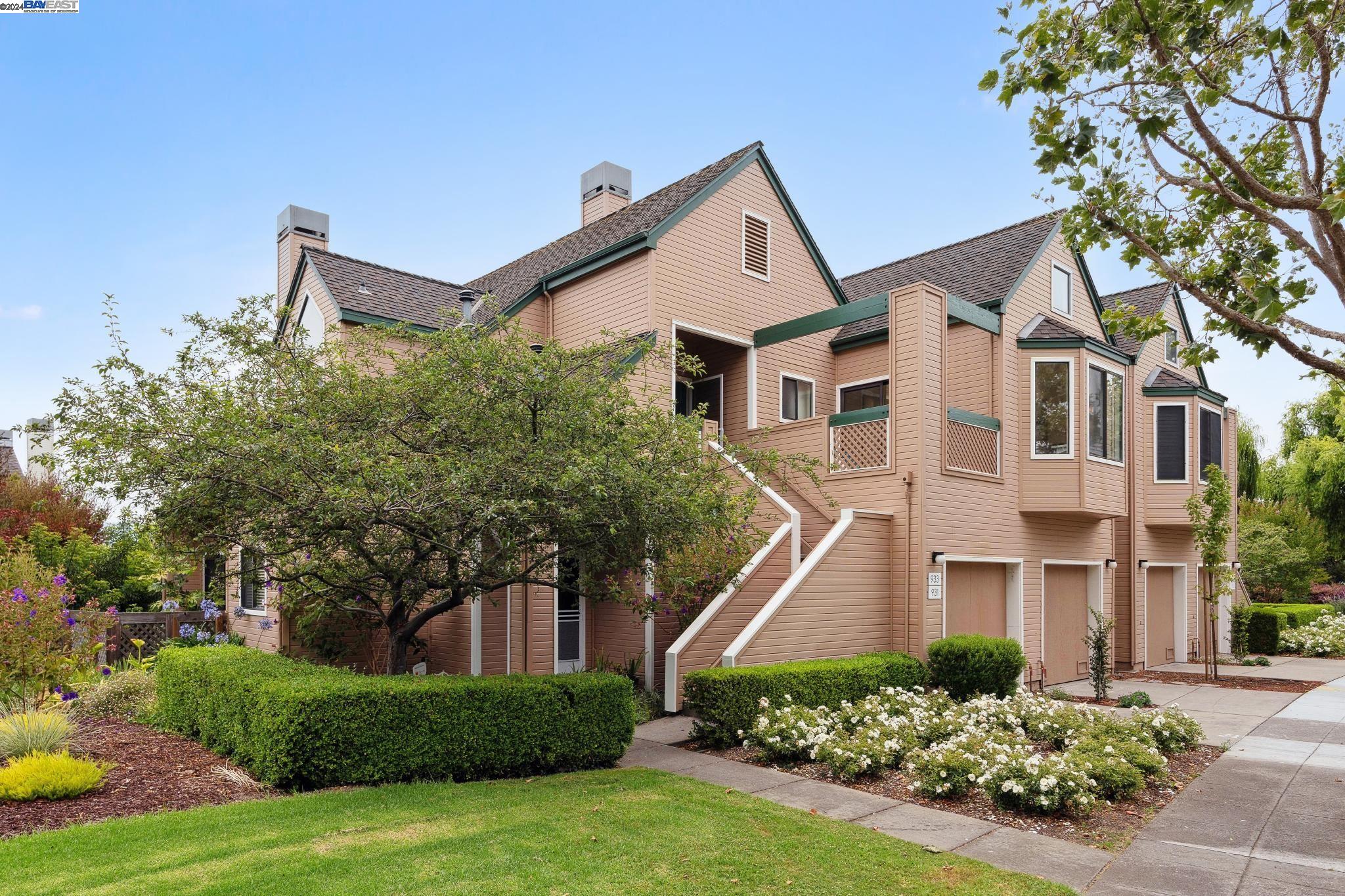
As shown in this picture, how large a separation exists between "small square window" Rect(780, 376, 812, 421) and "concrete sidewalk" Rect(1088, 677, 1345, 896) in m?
8.86

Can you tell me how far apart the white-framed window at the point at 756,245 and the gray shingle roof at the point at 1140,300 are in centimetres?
911

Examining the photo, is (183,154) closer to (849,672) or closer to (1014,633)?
(849,672)

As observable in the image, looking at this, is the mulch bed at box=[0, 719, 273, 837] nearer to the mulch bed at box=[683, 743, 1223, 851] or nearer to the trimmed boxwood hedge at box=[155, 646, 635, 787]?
the trimmed boxwood hedge at box=[155, 646, 635, 787]

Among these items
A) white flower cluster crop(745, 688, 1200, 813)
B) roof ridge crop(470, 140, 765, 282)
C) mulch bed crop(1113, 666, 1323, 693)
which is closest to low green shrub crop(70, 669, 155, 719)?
white flower cluster crop(745, 688, 1200, 813)

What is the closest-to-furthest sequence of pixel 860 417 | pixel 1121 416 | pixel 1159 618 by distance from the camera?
1. pixel 860 417
2. pixel 1121 416
3. pixel 1159 618

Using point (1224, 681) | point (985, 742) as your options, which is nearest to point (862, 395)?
point (1224, 681)

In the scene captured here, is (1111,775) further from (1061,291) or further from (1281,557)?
(1281,557)

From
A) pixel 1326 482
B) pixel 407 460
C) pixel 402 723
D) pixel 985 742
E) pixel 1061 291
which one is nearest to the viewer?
pixel 402 723

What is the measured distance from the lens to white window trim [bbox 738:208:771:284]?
1584 centimetres

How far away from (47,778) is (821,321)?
469 inches

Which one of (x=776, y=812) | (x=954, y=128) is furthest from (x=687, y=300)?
(x=776, y=812)

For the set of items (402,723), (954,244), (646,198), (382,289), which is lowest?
(402,723)

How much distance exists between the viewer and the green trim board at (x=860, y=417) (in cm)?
1345

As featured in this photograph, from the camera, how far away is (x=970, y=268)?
57.9 ft
